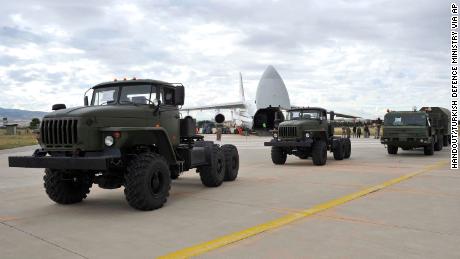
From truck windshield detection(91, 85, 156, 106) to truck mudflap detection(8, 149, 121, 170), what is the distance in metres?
1.40

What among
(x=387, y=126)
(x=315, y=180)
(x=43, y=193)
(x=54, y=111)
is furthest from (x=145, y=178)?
(x=387, y=126)

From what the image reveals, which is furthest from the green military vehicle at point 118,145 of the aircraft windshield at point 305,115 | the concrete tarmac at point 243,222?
the aircraft windshield at point 305,115

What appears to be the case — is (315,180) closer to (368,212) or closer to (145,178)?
(368,212)

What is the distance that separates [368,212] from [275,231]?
2012mm

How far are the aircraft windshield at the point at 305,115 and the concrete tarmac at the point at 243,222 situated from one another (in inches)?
246

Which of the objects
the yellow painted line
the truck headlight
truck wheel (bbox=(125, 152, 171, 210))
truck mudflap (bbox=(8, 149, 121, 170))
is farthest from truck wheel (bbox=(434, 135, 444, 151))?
truck mudflap (bbox=(8, 149, 121, 170))

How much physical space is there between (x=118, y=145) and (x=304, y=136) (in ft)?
32.0

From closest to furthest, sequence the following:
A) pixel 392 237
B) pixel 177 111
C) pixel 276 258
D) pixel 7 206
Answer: pixel 276 258 → pixel 392 237 → pixel 7 206 → pixel 177 111

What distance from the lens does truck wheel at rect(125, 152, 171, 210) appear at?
22.7 feet

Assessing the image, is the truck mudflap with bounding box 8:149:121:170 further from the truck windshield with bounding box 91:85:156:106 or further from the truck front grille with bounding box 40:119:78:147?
the truck windshield with bounding box 91:85:156:106

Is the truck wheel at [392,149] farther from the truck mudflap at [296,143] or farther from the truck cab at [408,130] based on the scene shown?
the truck mudflap at [296,143]

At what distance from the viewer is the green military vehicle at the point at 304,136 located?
50.5 ft

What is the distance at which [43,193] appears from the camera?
9.22 metres

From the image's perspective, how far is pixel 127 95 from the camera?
26.2 feet
